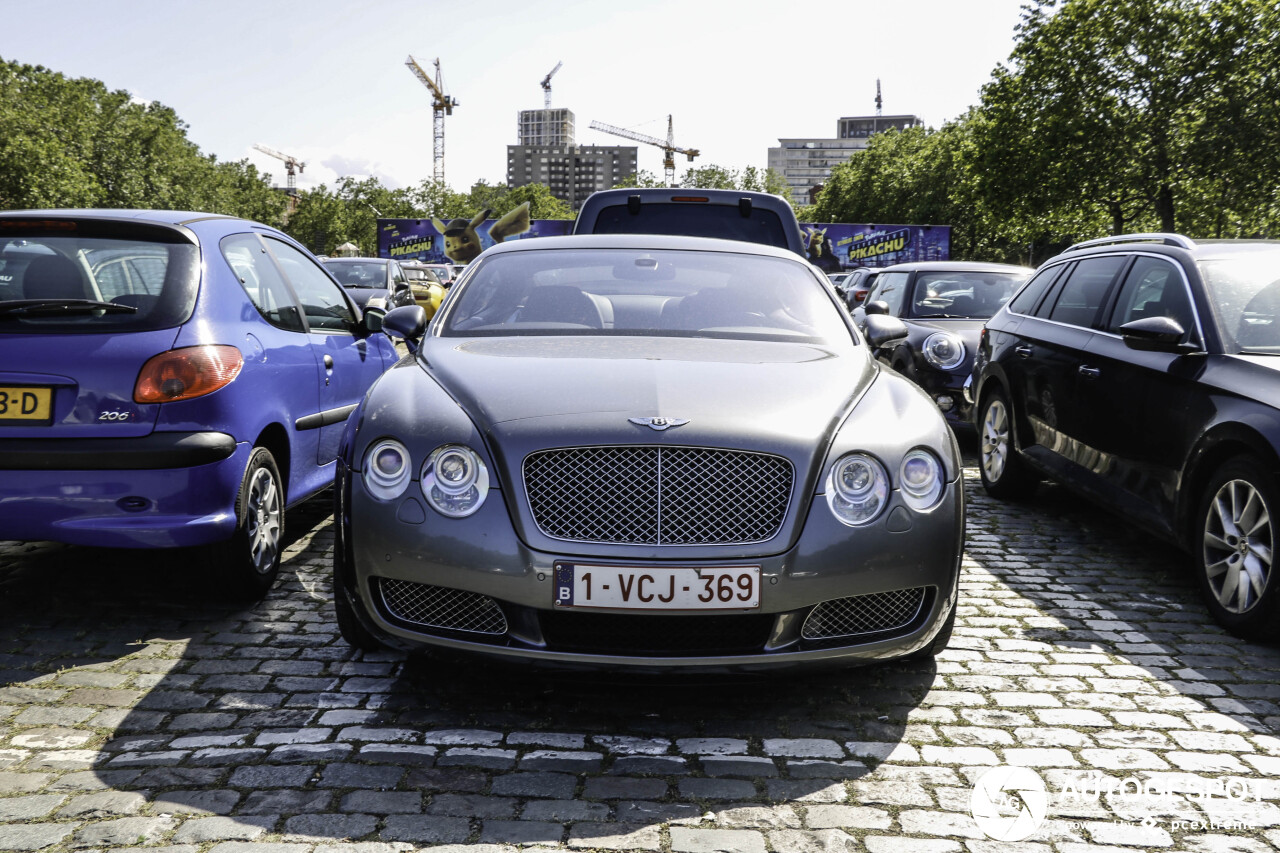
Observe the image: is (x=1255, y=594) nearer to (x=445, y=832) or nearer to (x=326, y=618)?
(x=445, y=832)

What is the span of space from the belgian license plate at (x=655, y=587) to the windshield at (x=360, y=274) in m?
15.1

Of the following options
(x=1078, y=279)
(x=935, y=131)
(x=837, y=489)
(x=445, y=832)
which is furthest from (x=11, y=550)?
(x=935, y=131)

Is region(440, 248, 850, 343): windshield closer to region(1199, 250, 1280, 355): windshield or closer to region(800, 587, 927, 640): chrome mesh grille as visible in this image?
region(800, 587, 927, 640): chrome mesh grille

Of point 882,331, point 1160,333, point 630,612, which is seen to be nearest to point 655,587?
point 630,612

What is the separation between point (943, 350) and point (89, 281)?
677cm

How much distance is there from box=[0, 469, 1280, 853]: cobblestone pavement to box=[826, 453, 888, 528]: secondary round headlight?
67 cm

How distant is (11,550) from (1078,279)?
6.03m

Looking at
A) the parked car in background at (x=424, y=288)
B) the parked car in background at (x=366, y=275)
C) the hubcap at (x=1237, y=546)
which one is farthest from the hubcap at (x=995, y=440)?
the parked car in background at (x=424, y=288)

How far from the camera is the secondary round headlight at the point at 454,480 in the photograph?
322cm

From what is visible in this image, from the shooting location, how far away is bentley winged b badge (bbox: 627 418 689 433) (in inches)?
127

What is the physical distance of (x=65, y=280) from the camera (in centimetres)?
432

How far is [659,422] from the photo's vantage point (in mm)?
3234

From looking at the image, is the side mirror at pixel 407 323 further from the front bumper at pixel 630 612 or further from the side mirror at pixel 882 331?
the side mirror at pixel 882 331

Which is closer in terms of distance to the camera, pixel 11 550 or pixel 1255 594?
pixel 1255 594
